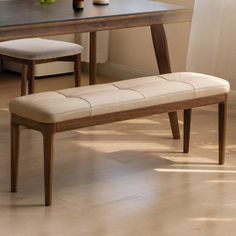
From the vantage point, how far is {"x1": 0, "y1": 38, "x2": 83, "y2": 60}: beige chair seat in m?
4.28

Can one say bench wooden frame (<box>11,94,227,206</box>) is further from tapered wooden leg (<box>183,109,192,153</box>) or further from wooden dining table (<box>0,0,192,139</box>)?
wooden dining table (<box>0,0,192,139</box>)

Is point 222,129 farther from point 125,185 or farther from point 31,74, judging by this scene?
point 31,74

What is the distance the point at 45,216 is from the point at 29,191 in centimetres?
30

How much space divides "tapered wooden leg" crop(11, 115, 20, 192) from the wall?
2249 mm

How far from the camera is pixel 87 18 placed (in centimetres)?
350

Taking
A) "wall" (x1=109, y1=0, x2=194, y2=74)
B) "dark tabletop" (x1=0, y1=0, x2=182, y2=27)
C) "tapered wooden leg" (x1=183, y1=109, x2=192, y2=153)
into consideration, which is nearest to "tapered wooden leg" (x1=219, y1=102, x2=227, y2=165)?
"tapered wooden leg" (x1=183, y1=109, x2=192, y2=153)

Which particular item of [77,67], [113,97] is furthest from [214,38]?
[113,97]

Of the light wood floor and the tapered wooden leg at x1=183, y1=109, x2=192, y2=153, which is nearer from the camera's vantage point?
the light wood floor

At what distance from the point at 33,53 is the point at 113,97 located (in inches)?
40.9

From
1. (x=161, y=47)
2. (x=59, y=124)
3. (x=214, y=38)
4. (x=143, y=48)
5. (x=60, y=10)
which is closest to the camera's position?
(x=59, y=124)

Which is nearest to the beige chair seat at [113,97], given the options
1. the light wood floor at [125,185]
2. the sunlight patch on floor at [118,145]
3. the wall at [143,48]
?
the light wood floor at [125,185]

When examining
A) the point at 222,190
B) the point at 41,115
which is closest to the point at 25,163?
the point at 41,115

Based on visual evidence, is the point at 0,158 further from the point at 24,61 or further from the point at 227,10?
the point at 227,10

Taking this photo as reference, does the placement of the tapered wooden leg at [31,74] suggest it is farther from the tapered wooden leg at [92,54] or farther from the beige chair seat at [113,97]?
the beige chair seat at [113,97]
